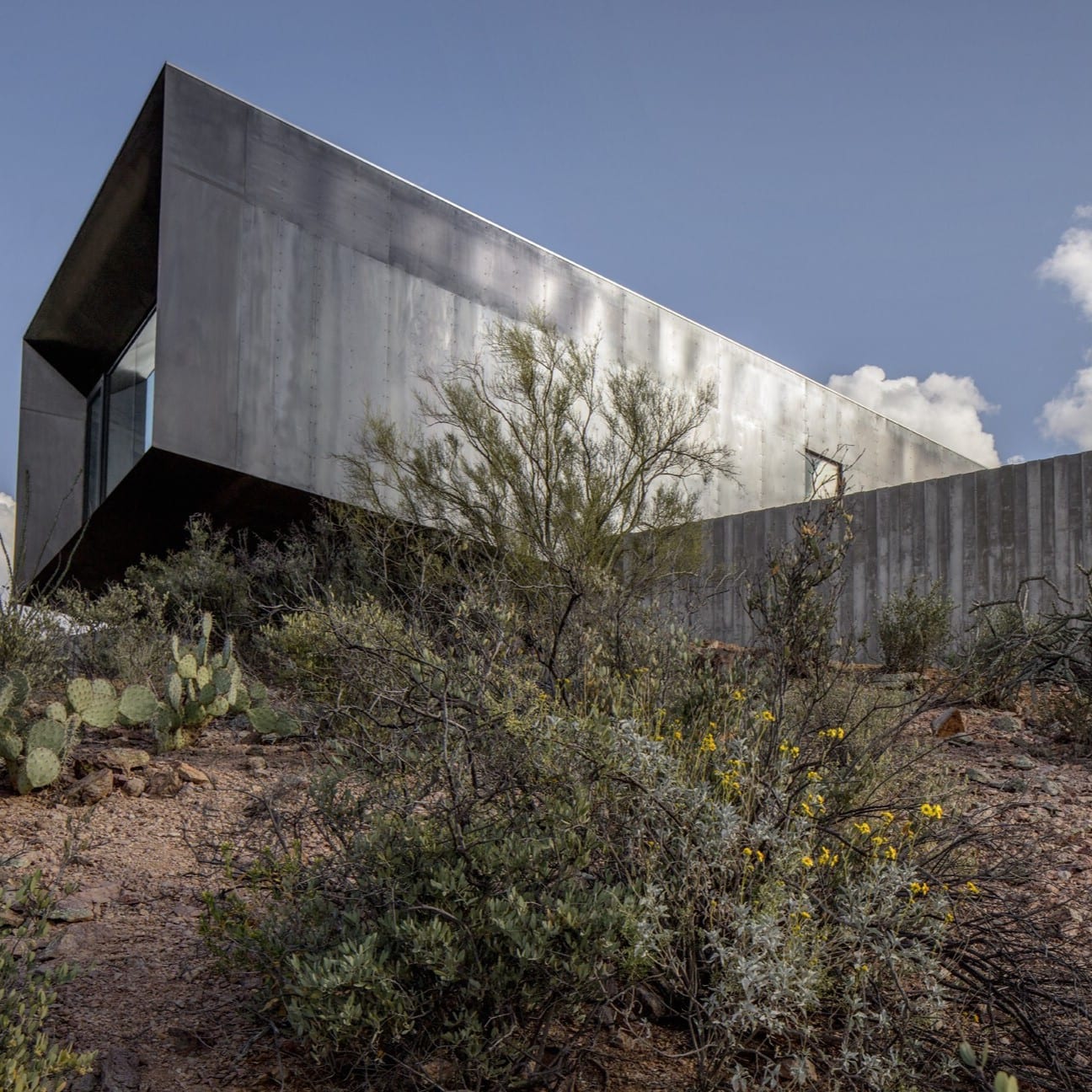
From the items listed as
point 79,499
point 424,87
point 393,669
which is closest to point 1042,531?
point 424,87

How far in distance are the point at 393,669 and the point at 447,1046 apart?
3.87 ft

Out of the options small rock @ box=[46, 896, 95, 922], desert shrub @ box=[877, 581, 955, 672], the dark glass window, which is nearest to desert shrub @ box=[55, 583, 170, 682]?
the dark glass window

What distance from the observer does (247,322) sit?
1201cm

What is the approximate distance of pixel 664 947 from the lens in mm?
2738

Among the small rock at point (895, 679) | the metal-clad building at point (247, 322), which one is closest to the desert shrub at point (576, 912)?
the small rock at point (895, 679)

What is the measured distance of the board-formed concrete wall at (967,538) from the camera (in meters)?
11.1

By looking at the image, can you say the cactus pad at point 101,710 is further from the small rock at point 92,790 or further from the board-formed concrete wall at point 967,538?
the board-formed concrete wall at point 967,538

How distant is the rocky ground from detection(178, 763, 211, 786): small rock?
1 centimetres

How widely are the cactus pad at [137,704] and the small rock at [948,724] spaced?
5.03 metres

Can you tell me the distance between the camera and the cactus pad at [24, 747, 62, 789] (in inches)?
191

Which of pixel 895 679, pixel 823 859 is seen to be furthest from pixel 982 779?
pixel 823 859

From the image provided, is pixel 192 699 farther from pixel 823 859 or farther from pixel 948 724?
pixel 948 724

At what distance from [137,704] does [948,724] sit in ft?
17.2

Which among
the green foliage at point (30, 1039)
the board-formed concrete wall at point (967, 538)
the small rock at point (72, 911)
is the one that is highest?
the board-formed concrete wall at point (967, 538)
